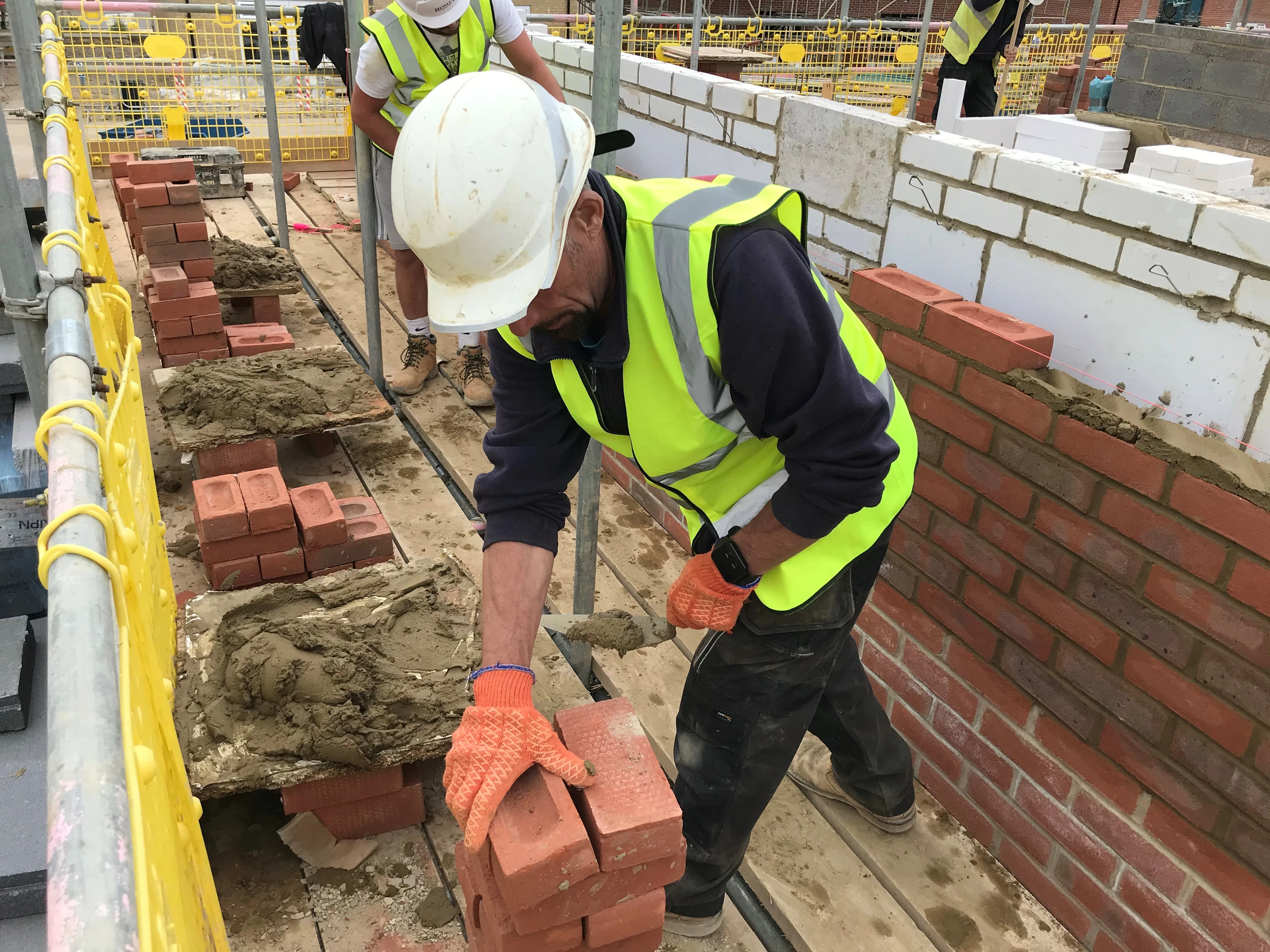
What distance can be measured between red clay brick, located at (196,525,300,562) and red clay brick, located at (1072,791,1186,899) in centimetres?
255

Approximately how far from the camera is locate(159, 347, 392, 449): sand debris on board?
12.8 feet

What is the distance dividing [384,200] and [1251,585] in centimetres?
406

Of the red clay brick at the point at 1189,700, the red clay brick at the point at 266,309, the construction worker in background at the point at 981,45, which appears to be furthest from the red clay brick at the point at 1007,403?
the construction worker in background at the point at 981,45

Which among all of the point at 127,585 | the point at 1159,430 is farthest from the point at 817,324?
the point at 127,585

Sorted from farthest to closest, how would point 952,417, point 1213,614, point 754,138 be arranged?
1. point 754,138
2. point 952,417
3. point 1213,614

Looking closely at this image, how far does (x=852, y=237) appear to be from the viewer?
3.21m

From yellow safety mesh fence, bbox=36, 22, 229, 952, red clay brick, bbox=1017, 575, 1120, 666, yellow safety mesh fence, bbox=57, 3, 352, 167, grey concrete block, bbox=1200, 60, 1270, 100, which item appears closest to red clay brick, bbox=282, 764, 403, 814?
yellow safety mesh fence, bbox=36, 22, 229, 952

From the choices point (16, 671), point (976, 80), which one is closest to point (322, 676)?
point (16, 671)

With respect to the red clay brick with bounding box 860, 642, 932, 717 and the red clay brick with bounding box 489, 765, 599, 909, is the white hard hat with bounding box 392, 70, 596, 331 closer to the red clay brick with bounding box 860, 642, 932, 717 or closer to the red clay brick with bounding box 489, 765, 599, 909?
the red clay brick with bounding box 489, 765, 599, 909

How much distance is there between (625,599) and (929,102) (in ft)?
25.6

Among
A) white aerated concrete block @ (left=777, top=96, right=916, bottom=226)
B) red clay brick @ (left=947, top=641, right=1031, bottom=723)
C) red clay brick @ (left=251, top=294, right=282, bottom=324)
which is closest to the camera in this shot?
red clay brick @ (left=947, top=641, right=1031, bottom=723)

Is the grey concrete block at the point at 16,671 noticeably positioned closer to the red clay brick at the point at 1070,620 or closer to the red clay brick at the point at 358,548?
the red clay brick at the point at 358,548

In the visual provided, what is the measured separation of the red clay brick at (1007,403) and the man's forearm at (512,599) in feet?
4.04

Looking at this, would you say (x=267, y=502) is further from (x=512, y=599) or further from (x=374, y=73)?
(x=374, y=73)
